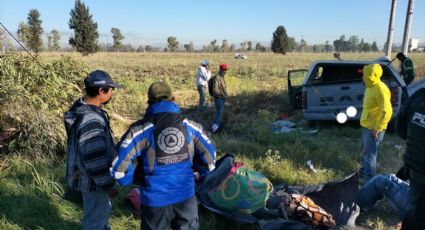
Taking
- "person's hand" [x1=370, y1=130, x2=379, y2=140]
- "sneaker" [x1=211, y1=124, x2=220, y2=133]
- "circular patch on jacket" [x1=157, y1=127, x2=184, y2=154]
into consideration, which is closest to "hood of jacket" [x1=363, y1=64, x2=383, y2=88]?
"person's hand" [x1=370, y1=130, x2=379, y2=140]

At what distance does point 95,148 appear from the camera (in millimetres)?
3107

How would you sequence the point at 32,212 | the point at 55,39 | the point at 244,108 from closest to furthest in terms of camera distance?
the point at 32,212 → the point at 244,108 → the point at 55,39

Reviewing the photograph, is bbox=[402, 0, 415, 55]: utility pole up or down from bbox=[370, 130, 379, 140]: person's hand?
up

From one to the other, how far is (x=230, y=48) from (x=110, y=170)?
10247 cm

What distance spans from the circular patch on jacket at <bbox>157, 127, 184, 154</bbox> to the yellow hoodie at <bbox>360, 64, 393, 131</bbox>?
333 centimetres

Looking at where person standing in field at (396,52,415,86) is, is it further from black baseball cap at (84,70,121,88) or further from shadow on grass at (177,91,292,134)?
black baseball cap at (84,70,121,88)

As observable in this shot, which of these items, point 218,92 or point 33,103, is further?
point 218,92

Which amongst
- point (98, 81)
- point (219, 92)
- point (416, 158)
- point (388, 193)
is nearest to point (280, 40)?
point (219, 92)

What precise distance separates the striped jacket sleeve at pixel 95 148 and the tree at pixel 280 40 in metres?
66.4

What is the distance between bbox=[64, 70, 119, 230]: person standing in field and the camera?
3.11 meters

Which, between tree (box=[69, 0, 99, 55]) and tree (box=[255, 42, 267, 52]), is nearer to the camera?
tree (box=[69, 0, 99, 55])

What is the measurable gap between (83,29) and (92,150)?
57.5 meters

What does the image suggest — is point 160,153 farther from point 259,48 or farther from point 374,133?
point 259,48

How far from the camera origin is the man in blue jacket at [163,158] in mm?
2908
